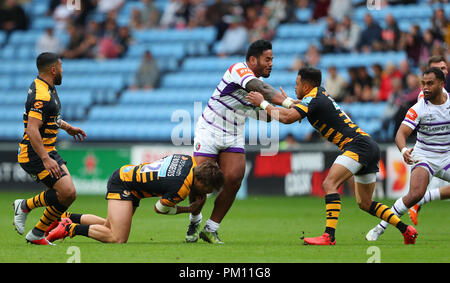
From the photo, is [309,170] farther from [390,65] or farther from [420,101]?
[420,101]

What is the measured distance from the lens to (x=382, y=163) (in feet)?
58.5

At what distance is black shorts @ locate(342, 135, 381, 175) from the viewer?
9227 mm

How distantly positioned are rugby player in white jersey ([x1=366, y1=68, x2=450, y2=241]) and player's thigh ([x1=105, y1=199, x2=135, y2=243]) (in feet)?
9.96

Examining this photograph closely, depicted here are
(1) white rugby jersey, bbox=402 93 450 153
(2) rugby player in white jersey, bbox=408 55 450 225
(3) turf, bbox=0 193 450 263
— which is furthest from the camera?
(2) rugby player in white jersey, bbox=408 55 450 225

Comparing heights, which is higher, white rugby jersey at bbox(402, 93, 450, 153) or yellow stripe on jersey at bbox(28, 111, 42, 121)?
yellow stripe on jersey at bbox(28, 111, 42, 121)

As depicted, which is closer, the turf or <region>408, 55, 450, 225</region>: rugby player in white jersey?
the turf

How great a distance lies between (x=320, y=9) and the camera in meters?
22.5

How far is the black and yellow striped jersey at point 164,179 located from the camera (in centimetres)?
857

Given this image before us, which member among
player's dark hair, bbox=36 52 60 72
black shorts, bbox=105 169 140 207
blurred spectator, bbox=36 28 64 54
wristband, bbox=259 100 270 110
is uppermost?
player's dark hair, bbox=36 52 60 72

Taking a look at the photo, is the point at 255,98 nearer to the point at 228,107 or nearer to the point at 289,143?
the point at 228,107

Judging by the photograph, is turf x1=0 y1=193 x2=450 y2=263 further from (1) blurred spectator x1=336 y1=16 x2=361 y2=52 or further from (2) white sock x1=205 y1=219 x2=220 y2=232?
(1) blurred spectator x1=336 y1=16 x2=361 y2=52

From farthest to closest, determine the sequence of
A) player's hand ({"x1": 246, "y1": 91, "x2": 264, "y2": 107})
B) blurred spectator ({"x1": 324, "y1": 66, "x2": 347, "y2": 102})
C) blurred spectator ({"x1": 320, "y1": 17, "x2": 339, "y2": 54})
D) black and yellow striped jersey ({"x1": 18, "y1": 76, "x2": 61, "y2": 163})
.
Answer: blurred spectator ({"x1": 320, "y1": 17, "x2": 339, "y2": 54}) → blurred spectator ({"x1": 324, "y1": 66, "x2": 347, "y2": 102}) → player's hand ({"x1": 246, "y1": 91, "x2": 264, "y2": 107}) → black and yellow striped jersey ({"x1": 18, "y1": 76, "x2": 61, "y2": 163})

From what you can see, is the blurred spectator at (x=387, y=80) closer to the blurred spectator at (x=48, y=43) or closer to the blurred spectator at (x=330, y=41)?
the blurred spectator at (x=330, y=41)

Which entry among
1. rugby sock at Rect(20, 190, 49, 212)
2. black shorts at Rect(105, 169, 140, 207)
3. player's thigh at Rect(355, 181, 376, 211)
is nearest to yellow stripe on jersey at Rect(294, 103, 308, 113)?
player's thigh at Rect(355, 181, 376, 211)
